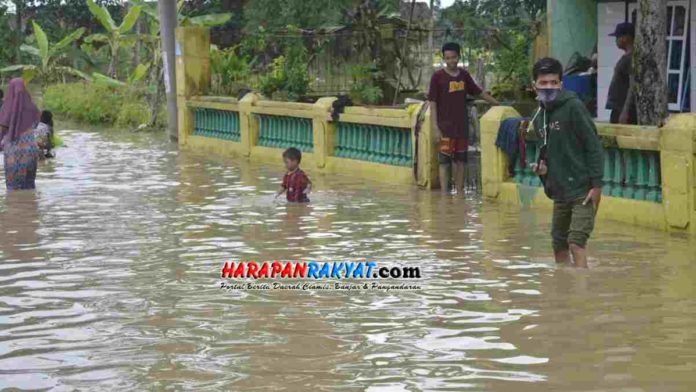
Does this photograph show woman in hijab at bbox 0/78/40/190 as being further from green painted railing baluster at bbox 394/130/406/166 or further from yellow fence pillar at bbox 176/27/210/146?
yellow fence pillar at bbox 176/27/210/146

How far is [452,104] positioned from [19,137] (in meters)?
5.94

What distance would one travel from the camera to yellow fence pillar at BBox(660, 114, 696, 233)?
10.8m

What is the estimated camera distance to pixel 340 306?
330 inches

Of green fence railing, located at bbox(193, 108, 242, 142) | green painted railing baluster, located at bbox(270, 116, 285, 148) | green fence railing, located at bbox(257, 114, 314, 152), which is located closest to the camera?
green fence railing, located at bbox(257, 114, 314, 152)

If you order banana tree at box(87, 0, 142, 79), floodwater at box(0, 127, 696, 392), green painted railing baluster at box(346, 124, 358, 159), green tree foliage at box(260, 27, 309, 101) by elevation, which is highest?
banana tree at box(87, 0, 142, 79)

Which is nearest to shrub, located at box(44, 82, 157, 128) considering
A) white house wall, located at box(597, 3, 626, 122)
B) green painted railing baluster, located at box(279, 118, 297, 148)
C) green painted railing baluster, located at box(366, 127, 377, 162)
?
green painted railing baluster, located at box(279, 118, 297, 148)

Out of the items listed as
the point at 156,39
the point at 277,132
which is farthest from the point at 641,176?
the point at 156,39

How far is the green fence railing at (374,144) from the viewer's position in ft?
53.9

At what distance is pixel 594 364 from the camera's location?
660 cm

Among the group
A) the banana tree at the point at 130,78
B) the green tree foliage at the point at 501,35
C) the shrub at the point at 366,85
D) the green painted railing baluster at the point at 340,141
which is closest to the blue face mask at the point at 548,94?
the green painted railing baluster at the point at 340,141

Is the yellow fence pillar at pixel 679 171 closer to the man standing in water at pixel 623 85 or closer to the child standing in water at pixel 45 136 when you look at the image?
the man standing in water at pixel 623 85

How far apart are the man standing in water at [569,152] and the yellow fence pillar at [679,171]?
2.27 metres

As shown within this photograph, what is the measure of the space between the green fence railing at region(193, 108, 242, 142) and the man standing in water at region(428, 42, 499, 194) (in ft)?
25.2

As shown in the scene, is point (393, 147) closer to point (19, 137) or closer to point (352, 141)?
point (352, 141)
